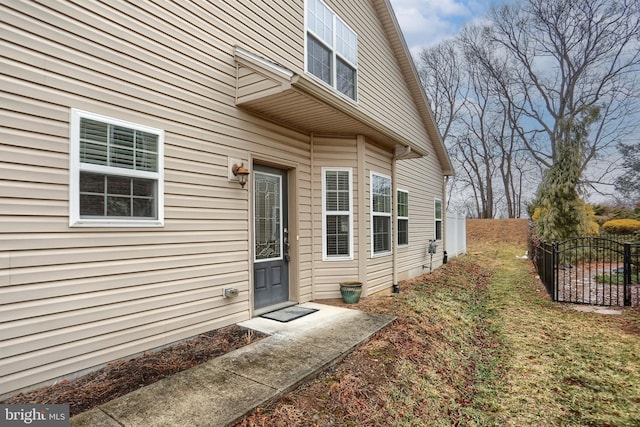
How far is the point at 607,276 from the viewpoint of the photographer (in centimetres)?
902

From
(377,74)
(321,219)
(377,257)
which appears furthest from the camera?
(377,74)

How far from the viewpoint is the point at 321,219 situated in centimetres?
605

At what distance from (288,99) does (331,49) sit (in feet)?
8.92

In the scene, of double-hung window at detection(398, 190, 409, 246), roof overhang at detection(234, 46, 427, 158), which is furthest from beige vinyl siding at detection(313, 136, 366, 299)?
double-hung window at detection(398, 190, 409, 246)

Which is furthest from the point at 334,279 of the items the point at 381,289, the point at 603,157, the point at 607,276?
the point at 603,157

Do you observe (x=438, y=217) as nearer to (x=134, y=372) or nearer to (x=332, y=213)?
(x=332, y=213)

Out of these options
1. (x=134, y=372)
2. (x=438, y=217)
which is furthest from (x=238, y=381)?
(x=438, y=217)

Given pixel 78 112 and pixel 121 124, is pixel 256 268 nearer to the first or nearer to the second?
pixel 121 124

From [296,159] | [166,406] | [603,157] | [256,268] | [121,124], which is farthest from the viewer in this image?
[603,157]

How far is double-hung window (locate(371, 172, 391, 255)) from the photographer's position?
6.78 m

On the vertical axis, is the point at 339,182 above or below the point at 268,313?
above

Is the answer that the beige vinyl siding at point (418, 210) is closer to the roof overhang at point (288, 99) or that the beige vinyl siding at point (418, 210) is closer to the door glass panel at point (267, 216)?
the roof overhang at point (288, 99)

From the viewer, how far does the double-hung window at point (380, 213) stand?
22.2 feet

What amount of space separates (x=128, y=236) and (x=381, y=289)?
496 cm
